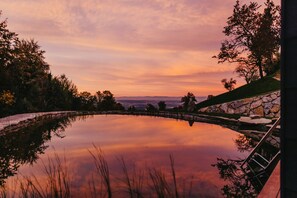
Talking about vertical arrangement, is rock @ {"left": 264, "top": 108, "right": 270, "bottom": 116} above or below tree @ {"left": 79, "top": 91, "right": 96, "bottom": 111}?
below

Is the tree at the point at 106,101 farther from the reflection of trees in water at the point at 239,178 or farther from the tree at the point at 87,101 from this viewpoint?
the reflection of trees in water at the point at 239,178

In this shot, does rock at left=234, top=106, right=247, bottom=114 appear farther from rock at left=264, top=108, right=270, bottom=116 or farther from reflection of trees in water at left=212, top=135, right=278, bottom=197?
reflection of trees in water at left=212, top=135, right=278, bottom=197

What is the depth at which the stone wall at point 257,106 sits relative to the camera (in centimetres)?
2024

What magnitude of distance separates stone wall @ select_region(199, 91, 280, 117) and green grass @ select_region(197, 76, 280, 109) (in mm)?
613

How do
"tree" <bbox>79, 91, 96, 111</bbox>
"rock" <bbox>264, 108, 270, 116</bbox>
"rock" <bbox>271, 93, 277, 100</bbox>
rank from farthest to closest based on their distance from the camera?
"tree" <bbox>79, 91, 96, 111</bbox>, "rock" <bbox>271, 93, 277, 100</bbox>, "rock" <bbox>264, 108, 270, 116</bbox>

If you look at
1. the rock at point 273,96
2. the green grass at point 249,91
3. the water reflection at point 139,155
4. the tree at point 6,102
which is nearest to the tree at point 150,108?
the green grass at point 249,91

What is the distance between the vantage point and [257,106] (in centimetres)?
2123

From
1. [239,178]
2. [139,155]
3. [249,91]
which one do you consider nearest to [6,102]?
[139,155]

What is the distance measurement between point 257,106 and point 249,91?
102 inches

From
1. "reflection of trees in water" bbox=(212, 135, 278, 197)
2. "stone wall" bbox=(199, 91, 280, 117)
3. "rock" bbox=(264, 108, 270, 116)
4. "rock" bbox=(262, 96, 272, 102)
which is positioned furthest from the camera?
"rock" bbox=(262, 96, 272, 102)

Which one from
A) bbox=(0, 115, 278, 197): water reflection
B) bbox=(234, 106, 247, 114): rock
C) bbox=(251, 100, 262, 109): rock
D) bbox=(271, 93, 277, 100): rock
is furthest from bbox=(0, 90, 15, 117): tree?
bbox=(271, 93, 277, 100): rock

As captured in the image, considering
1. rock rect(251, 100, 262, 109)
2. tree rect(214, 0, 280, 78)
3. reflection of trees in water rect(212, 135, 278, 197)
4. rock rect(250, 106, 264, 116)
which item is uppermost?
tree rect(214, 0, 280, 78)

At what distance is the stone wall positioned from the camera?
2024 cm

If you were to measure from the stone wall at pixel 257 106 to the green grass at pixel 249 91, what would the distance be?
2.01 feet
